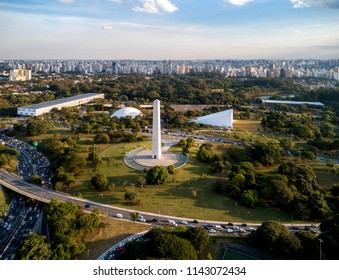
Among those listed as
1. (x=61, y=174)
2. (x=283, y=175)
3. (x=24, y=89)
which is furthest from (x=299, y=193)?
(x=24, y=89)

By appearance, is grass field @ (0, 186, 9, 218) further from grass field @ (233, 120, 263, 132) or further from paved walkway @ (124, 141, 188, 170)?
grass field @ (233, 120, 263, 132)

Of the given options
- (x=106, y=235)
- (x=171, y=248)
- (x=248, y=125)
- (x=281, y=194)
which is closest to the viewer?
(x=171, y=248)

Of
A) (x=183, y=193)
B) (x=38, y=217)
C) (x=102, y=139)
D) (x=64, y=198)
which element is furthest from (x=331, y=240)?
(x=102, y=139)

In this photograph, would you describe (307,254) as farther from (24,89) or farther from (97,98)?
(24,89)

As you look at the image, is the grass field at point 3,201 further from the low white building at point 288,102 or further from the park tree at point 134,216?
the low white building at point 288,102

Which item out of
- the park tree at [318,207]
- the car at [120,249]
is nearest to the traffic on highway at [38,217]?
the car at [120,249]

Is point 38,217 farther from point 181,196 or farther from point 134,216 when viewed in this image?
point 181,196
